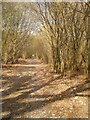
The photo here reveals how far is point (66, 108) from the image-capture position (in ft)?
11.5

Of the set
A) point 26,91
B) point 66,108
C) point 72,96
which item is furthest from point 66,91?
point 26,91

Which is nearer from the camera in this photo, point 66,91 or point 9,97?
point 9,97

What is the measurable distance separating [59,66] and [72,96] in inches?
146

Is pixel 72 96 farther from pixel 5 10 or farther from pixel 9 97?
pixel 5 10

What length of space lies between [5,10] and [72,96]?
9002 millimetres

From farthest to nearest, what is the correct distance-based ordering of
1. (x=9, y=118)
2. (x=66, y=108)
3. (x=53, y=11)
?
(x=53, y=11) < (x=66, y=108) < (x=9, y=118)

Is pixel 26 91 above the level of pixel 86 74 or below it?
below

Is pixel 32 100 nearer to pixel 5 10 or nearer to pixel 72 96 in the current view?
pixel 72 96

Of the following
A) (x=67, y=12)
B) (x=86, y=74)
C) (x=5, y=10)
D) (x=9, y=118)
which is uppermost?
(x=5, y=10)

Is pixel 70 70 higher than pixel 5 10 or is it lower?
lower

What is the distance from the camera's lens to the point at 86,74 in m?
5.91

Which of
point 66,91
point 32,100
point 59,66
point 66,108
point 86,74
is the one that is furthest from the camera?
point 59,66

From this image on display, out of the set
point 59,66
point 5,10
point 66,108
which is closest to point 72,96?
point 66,108

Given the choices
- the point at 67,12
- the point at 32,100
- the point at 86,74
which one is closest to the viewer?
the point at 32,100
